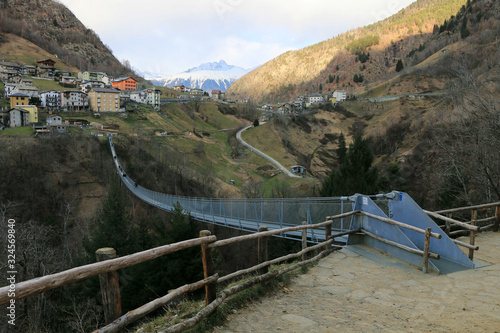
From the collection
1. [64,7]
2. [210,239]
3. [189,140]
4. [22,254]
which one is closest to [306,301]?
[210,239]

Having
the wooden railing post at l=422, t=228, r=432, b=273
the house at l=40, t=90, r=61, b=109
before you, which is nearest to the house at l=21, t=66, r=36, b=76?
the house at l=40, t=90, r=61, b=109

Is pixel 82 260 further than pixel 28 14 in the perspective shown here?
No

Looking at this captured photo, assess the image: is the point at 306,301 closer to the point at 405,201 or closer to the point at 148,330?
the point at 148,330

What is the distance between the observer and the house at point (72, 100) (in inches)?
2638

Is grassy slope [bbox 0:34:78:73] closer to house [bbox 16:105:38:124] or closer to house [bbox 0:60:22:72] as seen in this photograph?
house [bbox 0:60:22:72]

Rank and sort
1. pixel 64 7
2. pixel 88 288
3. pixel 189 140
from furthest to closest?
pixel 64 7, pixel 189 140, pixel 88 288

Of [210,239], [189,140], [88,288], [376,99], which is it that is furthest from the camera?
[376,99]

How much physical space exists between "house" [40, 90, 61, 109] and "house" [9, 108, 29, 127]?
1369 centimetres

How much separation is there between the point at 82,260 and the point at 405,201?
846 inches

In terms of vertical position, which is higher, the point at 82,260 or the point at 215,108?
the point at 215,108

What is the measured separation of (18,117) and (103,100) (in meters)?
18.6

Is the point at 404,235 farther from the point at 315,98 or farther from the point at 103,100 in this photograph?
the point at 315,98

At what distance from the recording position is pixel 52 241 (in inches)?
1303

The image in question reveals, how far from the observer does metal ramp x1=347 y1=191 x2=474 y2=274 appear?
5793 mm
